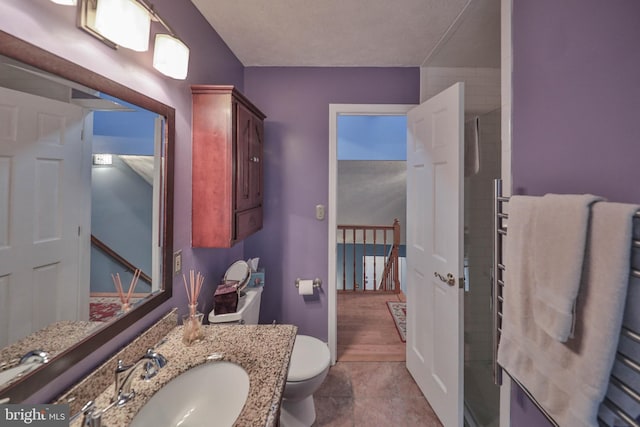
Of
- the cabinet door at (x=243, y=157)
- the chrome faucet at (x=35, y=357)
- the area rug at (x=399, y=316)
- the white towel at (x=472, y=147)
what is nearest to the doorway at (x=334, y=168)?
the white towel at (x=472, y=147)

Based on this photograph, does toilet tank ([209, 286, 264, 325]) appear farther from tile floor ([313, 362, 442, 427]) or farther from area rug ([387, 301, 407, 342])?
area rug ([387, 301, 407, 342])

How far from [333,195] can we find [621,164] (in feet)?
5.18

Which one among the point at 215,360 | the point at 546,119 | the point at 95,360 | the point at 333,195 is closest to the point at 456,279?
the point at 546,119

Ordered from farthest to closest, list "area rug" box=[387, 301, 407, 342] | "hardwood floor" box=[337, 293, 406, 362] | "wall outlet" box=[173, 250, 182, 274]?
"area rug" box=[387, 301, 407, 342]
"hardwood floor" box=[337, 293, 406, 362]
"wall outlet" box=[173, 250, 182, 274]

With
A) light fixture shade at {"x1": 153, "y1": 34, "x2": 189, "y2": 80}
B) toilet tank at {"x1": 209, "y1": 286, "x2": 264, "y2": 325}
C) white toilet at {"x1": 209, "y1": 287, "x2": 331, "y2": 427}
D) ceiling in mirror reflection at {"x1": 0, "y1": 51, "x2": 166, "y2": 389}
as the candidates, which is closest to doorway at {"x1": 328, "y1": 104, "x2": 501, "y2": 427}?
white toilet at {"x1": 209, "y1": 287, "x2": 331, "y2": 427}

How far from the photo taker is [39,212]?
0.67 m

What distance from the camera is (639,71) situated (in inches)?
25.3

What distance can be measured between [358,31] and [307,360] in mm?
2081

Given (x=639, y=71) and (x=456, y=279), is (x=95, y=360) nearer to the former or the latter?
(x=456, y=279)

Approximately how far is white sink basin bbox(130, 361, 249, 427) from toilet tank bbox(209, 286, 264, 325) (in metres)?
0.53

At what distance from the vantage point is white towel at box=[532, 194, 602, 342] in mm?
629

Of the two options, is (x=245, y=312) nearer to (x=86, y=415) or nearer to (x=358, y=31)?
(x=86, y=415)

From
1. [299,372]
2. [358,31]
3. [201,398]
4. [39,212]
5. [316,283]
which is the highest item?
[358,31]

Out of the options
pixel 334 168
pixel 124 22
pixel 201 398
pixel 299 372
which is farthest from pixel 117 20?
pixel 299 372
